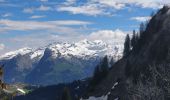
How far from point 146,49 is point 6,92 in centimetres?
15878

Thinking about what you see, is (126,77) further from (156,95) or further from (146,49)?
(156,95)

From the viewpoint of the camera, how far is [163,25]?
196000 millimetres

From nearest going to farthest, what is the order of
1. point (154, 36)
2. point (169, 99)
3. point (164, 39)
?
point (169, 99), point (164, 39), point (154, 36)

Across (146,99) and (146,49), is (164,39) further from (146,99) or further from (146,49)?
(146,99)

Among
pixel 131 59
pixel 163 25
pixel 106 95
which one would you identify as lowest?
pixel 106 95

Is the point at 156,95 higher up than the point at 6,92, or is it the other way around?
the point at 6,92

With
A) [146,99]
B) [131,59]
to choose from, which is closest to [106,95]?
[131,59]

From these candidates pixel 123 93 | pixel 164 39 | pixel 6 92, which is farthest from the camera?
pixel 164 39

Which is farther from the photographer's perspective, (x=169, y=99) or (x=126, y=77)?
(x=126, y=77)

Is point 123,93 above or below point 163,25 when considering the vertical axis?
below

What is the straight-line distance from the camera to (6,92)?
33.2 m

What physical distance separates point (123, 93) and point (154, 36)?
3722 centimetres

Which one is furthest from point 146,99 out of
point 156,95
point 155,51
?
point 155,51

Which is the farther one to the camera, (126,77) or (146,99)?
(126,77)
